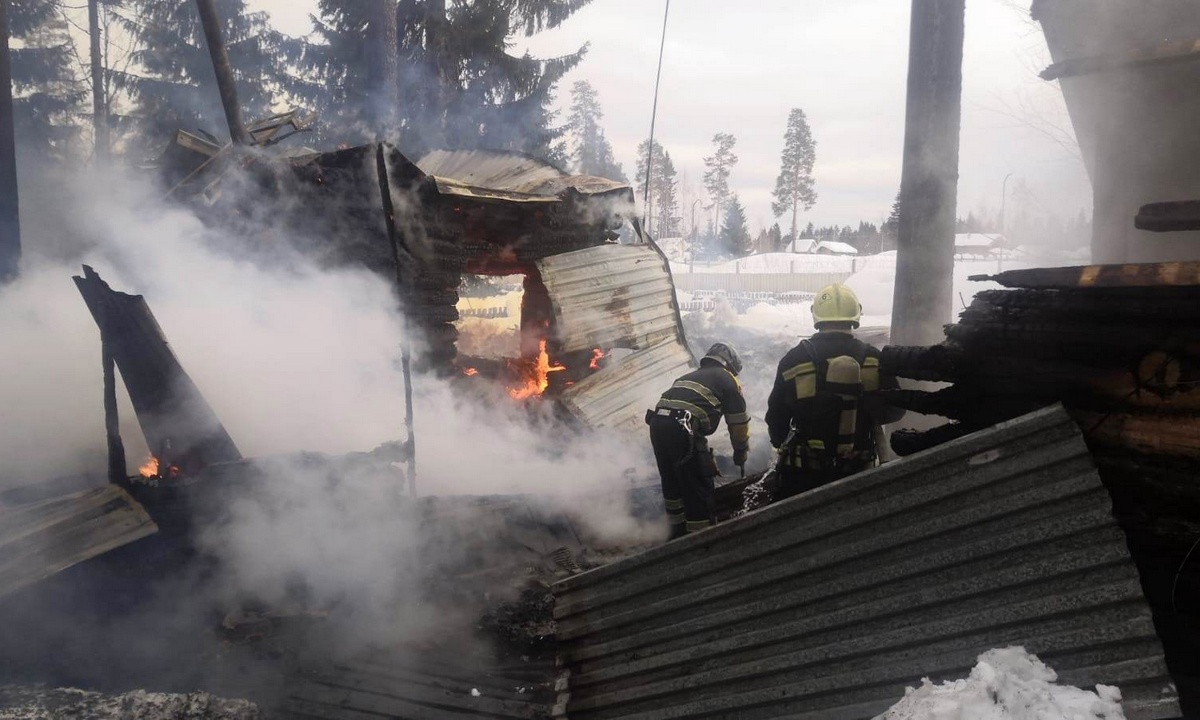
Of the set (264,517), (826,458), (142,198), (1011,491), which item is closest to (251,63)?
(142,198)

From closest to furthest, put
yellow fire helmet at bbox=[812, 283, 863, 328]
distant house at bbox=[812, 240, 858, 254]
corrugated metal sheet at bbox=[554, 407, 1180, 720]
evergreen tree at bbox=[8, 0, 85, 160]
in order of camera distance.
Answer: corrugated metal sheet at bbox=[554, 407, 1180, 720]
yellow fire helmet at bbox=[812, 283, 863, 328]
evergreen tree at bbox=[8, 0, 85, 160]
distant house at bbox=[812, 240, 858, 254]

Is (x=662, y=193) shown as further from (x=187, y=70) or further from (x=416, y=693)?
(x=416, y=693)

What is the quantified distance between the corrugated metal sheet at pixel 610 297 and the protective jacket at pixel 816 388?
443 centimetres

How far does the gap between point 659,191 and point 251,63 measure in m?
54.3

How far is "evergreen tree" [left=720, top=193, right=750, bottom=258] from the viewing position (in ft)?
199

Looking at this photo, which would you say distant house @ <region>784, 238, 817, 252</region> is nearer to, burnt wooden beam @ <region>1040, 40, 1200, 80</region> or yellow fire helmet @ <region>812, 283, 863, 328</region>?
burnt wooden beam @ <region>1040, 40, 1200, 80</region>

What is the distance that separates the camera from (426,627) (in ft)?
15.0

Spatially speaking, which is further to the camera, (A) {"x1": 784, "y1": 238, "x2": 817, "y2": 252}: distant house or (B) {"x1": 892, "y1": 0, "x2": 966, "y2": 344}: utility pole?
(A) {"x1": 784, "y1": 238, "x2": 817, "y2": 252}: distant house

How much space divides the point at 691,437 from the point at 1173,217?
3.20 meters

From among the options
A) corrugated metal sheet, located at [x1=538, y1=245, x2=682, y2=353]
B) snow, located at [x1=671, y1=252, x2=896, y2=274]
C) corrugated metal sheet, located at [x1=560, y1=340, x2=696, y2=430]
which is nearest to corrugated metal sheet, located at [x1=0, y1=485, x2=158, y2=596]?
corrugated metal sheet, located at [x1=560, y1=340, x2=696, y2=430]

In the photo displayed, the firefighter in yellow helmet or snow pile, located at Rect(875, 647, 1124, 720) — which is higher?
the firefighter in yellow helmet

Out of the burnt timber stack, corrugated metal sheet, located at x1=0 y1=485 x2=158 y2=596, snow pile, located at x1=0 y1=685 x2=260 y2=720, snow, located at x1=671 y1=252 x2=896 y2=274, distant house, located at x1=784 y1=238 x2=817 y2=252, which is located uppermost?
distant house, located at x1=784 y1=238 x2=817 y2=252

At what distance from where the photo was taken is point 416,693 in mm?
3811

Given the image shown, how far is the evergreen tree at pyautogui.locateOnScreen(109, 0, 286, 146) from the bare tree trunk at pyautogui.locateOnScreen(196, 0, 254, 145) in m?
12.3
